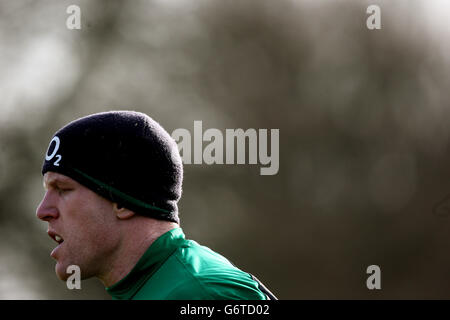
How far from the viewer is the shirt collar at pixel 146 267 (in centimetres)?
333

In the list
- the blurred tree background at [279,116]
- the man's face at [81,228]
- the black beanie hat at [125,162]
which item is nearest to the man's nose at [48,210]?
the man's face at [81,228]

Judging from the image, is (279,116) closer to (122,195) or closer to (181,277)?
(122,195)

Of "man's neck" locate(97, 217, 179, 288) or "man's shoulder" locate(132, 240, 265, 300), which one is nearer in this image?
"man's shoulder" locate(132, 240, 265, 300)

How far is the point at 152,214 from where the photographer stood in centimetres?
351

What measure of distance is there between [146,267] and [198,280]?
1.16 feet

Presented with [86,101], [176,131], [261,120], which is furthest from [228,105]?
[86,101]

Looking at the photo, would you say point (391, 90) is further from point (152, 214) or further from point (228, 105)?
point (152, 214)

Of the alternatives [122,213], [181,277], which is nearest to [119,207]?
[122,213]

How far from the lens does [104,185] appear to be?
Answer: 3.51 meters

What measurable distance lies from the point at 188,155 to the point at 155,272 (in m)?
7.93

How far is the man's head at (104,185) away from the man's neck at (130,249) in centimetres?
3

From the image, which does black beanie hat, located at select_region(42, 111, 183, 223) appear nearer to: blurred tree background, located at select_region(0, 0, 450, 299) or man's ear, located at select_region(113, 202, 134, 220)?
man's ear, located at select_region(113, 202, 134, 220)

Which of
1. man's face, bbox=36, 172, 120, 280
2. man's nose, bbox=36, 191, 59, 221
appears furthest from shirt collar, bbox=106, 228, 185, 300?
man's nose, bbox=36, 191, 59, 221

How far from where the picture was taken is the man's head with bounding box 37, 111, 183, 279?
345 cm
